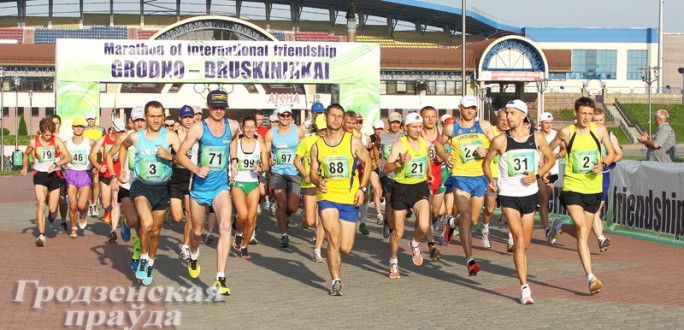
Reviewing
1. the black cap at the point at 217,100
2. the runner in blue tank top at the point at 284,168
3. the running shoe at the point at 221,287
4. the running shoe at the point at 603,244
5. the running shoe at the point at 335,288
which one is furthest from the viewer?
the runner in blue tank top at the point at 284,168

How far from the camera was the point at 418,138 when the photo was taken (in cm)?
1230

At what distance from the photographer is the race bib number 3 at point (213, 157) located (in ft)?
35.4

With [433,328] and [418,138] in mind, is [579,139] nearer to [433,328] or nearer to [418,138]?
[418,138]

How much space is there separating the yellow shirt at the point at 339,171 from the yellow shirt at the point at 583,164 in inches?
89.1

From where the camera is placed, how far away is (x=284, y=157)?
15477mm

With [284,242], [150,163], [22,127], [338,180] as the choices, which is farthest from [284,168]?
[22,127]

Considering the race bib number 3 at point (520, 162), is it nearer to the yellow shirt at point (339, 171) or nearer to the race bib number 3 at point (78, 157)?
the yellow shirt at point (339, 171)

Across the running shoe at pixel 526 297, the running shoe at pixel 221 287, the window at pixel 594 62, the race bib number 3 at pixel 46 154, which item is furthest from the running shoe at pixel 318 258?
the window at pixel 594 62

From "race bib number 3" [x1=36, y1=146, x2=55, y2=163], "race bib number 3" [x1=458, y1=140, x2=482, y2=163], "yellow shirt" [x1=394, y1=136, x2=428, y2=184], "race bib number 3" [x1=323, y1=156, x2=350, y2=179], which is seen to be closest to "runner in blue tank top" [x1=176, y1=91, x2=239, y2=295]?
"race bib number 3" [x1=323, y1=156, x2=350, y2=179]

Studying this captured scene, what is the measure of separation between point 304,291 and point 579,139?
10.8 feet

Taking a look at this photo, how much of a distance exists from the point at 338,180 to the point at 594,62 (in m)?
95.1

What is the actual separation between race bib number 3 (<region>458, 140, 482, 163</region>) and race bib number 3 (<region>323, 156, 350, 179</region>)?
257 centimetres

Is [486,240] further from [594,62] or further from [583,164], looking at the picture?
[594,62]

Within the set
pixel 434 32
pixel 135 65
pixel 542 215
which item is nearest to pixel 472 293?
pixel 542 215
